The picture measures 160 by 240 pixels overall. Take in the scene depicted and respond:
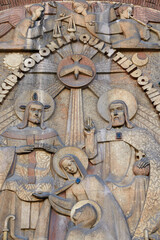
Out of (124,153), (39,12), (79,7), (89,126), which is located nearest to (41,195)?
(89,126)

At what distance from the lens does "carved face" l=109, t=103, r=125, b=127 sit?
10852mm

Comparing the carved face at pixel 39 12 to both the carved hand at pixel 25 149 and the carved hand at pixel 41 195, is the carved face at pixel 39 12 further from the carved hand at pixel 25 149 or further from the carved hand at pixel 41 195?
the carved hand at pixel 41 195

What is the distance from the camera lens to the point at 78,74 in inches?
445

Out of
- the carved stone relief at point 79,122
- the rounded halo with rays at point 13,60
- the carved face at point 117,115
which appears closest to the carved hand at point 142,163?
the carved stone relief at point 79,122

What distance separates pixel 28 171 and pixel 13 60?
7.22ft

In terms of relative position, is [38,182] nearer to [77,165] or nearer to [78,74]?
[77,165]

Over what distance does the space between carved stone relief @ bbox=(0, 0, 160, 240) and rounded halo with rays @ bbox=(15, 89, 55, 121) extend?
0.7 inches

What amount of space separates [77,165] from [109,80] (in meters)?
1.85

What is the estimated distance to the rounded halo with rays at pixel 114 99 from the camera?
36.1 feet

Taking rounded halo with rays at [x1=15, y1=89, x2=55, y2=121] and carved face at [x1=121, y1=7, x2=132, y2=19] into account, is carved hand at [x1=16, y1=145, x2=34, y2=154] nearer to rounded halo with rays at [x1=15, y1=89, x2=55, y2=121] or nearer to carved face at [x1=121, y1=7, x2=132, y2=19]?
rounded halo with rays at [x1=15, y1=89, x2=55, y2=121]

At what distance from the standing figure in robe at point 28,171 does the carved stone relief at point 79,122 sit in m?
0.02

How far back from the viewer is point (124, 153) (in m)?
10.7

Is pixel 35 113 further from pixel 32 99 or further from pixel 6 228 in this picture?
pixel 6 228

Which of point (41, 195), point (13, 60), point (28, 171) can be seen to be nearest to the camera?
point (41, 195)
